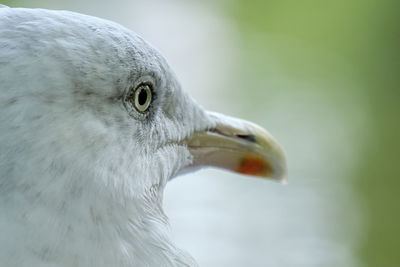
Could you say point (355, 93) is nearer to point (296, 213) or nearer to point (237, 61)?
point (237, 61)

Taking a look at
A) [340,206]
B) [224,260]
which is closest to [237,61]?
[340,206]

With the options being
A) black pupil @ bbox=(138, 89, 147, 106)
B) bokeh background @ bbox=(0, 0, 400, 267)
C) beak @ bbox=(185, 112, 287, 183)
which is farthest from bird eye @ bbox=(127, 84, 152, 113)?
bokeh background @ bbox=(0, 0, 400, 267)

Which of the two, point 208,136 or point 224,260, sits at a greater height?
point 208,136

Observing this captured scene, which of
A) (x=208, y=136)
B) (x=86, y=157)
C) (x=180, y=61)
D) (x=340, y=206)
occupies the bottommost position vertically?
(x=340, y=206)

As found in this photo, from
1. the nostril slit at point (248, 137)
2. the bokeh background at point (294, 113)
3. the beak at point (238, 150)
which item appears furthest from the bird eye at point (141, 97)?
the bokeh background at point (294, 113)

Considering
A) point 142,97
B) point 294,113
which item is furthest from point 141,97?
point 294,113

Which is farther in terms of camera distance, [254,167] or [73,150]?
[254,167]

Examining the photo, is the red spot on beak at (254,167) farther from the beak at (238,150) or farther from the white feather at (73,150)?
the white feather at (73,150)

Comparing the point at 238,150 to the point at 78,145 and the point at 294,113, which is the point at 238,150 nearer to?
the point at 78,145
